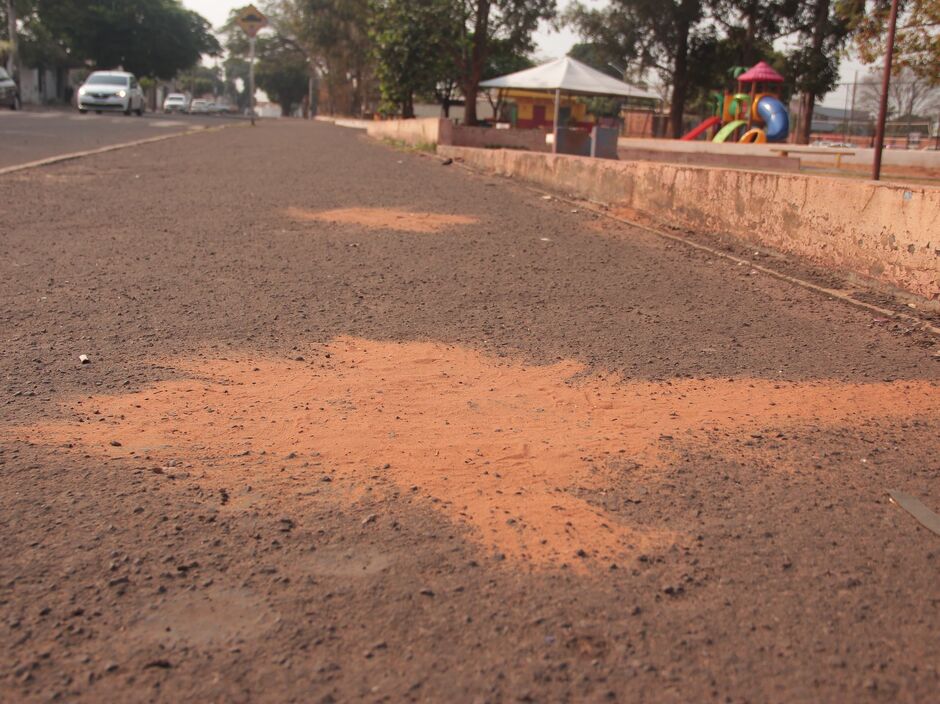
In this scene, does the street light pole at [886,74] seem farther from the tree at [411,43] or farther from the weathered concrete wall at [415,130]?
the tree at [411,43]

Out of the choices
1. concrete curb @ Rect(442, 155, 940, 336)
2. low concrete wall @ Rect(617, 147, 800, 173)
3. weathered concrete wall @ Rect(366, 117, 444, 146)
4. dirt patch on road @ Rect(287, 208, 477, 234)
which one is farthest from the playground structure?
dirt patch on road @ Rect(287, 208, 477, 234)

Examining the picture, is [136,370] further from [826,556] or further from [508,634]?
[826,556]

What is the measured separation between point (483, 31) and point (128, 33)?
158 feet

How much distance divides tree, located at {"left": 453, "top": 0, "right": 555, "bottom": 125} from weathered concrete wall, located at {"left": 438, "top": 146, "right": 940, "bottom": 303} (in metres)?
18.2

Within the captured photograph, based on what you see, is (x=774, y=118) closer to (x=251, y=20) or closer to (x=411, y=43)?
(x=411, y=43)

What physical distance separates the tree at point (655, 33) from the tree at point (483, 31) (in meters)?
4.48

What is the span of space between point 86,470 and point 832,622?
2.14 metres

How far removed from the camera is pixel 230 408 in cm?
337

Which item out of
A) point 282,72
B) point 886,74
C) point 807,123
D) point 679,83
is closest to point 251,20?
point 679,83

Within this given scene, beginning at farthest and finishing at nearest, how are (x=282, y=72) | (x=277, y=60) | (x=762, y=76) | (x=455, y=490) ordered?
(x=282, y=72) → (x=277, y=60) → (x=762, y=76) → (x=455, y=490)

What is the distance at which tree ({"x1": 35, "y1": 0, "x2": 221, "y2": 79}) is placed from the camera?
200 feet

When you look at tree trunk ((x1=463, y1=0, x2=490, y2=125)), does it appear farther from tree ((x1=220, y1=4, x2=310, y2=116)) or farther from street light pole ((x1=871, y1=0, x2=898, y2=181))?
tree ((x1=220, y1=4, x2=310, y2=116))

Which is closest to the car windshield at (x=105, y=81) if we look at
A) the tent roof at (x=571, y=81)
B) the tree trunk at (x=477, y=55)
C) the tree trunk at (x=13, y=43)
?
the tree trunk at (x=477, y=55)

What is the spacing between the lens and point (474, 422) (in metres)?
3.30
